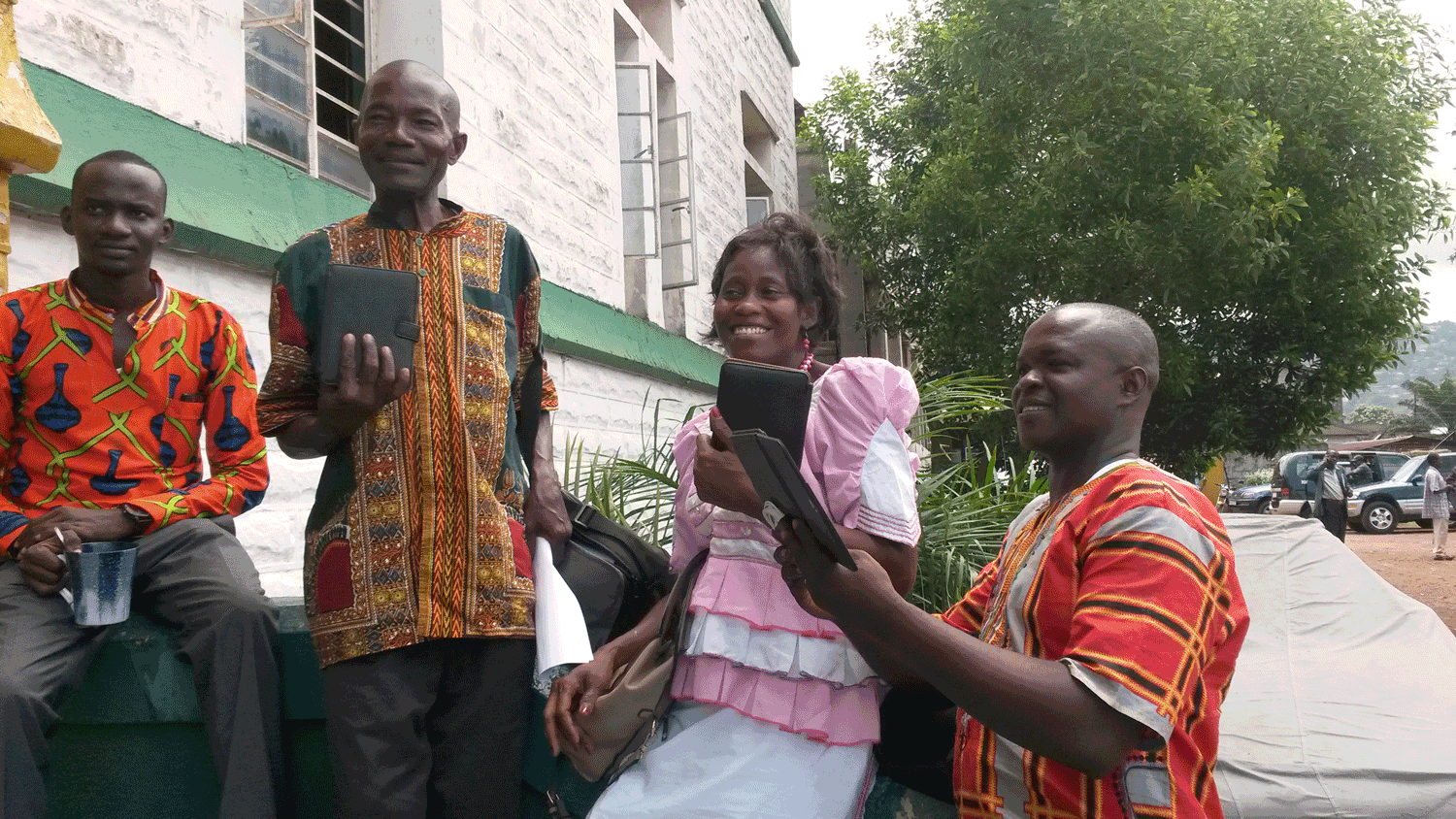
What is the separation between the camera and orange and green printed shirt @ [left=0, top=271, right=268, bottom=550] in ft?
7.20

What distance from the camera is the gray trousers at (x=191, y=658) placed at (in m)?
1.92

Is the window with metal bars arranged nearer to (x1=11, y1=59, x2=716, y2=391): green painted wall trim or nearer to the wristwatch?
(x1=11, y1=59, x2=716, y2=391): green painted wall trim

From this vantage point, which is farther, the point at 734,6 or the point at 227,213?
the point at 734,6

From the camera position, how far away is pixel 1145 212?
369 inches

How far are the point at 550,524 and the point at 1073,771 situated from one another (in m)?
1.06

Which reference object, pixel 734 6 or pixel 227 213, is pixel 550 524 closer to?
pixel 227 213

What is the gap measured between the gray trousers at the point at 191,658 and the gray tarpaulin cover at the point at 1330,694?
259 centimetres

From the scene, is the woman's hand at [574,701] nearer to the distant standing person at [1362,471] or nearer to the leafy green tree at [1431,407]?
the distant standing person at [1362,471]

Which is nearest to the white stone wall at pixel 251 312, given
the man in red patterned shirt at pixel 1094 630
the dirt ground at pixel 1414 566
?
the man in red patterned shirt at pixel 1094 630

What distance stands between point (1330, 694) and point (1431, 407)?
7152 centimetres

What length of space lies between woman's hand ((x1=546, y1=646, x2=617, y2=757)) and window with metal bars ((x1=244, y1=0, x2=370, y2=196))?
2480 mm

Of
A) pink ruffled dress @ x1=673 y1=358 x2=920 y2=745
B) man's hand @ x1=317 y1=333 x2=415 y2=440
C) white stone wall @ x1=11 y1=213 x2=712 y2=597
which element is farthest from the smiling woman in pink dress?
white stone wall @ x1=11 y1=213 x2=712 y2=597

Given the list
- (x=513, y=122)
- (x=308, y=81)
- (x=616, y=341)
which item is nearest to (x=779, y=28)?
(x=616, y=341)

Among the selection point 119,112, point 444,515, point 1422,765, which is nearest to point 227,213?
point 119,112
